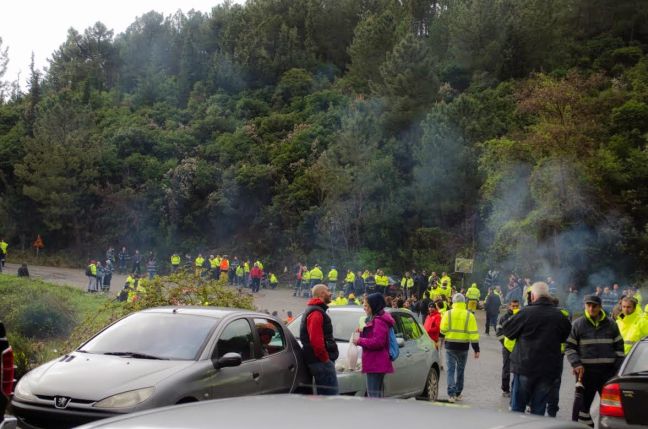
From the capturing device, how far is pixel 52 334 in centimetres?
2031

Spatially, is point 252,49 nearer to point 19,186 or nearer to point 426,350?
point 19,186

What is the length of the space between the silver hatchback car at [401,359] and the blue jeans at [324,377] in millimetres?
865

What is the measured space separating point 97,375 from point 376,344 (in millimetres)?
3278

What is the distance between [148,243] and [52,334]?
38368 millimetres

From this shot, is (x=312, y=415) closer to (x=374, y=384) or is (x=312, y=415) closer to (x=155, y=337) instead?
(x=155, y=337)

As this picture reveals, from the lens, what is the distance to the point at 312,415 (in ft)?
8.54

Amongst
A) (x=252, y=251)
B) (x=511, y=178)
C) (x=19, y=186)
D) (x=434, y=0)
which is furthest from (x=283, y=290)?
(x=434, y=0)

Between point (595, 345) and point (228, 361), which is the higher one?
point (595, 345)

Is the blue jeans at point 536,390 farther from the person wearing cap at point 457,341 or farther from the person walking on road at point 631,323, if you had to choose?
the person wearing cap at point 457,341

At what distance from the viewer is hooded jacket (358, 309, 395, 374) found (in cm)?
918

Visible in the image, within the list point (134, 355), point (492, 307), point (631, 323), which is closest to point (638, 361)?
point (631, 323)

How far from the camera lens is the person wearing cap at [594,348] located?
9109 millimetres

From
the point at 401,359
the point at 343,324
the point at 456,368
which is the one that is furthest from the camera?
the point at 456,368

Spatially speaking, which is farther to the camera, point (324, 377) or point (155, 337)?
point (324, 377)
